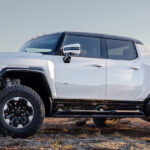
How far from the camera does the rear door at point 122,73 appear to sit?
18.1 ft

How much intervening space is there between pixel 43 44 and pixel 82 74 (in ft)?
3.04

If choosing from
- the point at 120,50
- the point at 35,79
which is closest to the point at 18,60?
the point at 35,79

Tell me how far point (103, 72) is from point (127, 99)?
0.71 m

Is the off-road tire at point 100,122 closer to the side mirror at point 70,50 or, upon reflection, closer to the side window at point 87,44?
the side window at point 87,44

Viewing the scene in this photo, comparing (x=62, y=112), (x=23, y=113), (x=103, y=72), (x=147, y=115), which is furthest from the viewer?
(x=147, y=115)

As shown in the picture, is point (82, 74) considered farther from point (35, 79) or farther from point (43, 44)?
point (43, 44)

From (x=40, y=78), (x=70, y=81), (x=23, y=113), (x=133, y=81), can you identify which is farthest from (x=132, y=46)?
(x=23, y=113)

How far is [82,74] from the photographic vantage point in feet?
17.1

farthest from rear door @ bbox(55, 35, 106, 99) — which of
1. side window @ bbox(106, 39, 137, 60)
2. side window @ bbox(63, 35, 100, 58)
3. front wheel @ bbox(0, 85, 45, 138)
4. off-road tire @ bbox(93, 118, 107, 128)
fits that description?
off-road tire @ bbox(93, 118, 107, 128)

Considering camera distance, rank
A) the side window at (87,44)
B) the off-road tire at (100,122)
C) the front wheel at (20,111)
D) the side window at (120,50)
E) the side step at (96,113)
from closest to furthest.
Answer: the front wheel at (20,111) → the side step at (96,113) → the side window at (87,44) → the side window at (120,50) → the off-road tire at (100,122)

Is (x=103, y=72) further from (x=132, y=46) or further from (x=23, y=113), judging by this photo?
(x=23, y=113)

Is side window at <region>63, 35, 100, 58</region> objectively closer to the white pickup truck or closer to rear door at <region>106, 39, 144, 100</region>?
the white pickup truck

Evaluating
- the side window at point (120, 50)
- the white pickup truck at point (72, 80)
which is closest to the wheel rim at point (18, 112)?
the white pickup truck at point (72, 80)

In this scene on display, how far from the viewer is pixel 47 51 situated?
5.25 meters
